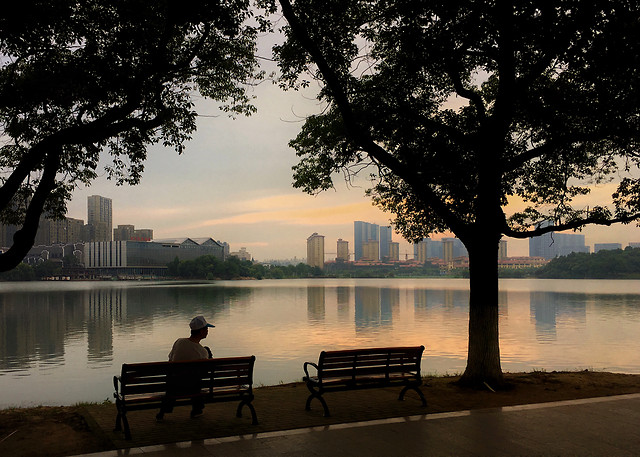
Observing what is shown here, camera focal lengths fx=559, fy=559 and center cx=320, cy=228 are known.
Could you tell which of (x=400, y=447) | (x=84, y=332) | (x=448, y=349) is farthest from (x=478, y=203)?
(x=84, y=332)

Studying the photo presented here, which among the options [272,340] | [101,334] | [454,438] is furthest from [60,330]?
[454,438]

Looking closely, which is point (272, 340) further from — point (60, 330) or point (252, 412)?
point (252, 412)

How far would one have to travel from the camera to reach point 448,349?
27172 mm

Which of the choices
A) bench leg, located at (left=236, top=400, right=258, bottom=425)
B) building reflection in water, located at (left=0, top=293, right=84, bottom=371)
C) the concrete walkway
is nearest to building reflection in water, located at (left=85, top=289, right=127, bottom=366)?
building reflection in water, located at (left=0, top=293, right=84, bottom=371)

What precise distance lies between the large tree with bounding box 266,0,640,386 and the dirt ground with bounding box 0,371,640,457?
96cm

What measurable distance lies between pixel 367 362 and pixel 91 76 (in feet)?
25.1

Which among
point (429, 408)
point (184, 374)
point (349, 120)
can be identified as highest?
point (349, 120)

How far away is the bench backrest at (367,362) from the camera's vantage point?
8969 mm

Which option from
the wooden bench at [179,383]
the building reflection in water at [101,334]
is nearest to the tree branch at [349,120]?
the wooden bench at [179,383]

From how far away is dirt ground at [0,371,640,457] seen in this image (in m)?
7.10

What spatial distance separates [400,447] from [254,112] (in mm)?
11301

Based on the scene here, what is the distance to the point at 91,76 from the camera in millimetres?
11047

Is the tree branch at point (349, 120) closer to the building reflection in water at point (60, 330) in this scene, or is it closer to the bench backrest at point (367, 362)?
the bench backrest at point (367, 362)

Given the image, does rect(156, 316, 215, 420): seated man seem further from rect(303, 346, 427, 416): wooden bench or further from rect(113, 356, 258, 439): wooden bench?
rect(303, 346, 427, 416): wooden bench
